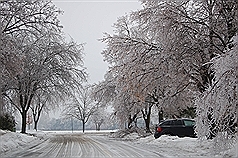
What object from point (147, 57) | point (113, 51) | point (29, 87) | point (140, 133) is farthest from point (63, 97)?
point (147, 57)

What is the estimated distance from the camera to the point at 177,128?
2284 cm

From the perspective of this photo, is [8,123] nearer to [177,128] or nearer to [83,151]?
[177,128]

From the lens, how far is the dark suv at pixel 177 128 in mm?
22547

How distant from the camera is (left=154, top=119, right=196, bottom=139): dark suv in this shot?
22547 millimetres

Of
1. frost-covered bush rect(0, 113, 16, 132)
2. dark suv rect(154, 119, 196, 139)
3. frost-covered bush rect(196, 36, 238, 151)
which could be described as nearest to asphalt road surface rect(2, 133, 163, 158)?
frost-covered bush rect(196, 36, 238, 151)

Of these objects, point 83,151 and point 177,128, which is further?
point 177,128

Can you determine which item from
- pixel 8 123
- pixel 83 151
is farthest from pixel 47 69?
pixel 83 151

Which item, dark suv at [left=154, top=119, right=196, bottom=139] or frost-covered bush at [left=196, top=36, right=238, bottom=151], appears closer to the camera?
frost-covered bush at [left=196, top=36, right=238, bottom=151]

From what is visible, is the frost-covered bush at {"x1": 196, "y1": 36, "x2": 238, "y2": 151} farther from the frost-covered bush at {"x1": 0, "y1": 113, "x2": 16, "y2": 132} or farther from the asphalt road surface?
the frost-covered bush at {"x1": 0, "y1": 113, "x2": 16, "y2": 132}

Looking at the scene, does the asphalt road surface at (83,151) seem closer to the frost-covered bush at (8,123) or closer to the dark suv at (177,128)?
the dark suv at (177,128)

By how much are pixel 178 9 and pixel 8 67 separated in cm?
794

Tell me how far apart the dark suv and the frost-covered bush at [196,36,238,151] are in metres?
10.6

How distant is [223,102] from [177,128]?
12493mm

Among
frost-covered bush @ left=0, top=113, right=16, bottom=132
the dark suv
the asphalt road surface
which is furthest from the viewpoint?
frost-covered bush @ left=0, top=113, right=16, bottom=132
